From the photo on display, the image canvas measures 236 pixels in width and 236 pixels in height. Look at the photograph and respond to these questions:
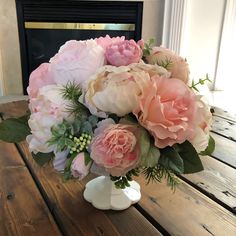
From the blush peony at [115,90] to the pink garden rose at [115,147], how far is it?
3 centimetres

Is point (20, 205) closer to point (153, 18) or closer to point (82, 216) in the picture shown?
point (82, 216)

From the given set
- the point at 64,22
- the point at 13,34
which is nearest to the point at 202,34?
the point at 64,22

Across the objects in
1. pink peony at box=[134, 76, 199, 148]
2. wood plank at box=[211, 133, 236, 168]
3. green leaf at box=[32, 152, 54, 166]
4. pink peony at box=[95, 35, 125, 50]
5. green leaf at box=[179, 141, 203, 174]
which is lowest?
wood plank at box=[211, 133, 236, 168]

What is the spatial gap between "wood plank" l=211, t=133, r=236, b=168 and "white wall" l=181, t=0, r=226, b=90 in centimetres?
192

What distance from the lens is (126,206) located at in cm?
69

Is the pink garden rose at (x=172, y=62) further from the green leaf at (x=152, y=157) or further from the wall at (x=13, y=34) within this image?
the wall at (x=13, y=34)

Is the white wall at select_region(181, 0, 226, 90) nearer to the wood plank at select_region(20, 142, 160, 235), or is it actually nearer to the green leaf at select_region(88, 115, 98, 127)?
the wood plank at select_region(20, 142, 160, 235)

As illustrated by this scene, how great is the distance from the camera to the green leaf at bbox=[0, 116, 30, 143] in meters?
0.67

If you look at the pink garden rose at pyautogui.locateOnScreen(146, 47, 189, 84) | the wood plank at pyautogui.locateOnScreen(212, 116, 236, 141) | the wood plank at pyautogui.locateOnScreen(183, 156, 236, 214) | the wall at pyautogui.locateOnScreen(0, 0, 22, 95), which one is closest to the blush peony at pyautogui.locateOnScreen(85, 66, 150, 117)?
the pink garden rose at pyautogui.locateOnScreen(146, 47, 189, 84)

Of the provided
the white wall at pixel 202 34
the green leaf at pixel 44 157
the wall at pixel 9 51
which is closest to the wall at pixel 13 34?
the wall at pixel 9 51

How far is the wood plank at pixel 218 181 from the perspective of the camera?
2.44ft

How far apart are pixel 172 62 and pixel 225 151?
0.47 metres

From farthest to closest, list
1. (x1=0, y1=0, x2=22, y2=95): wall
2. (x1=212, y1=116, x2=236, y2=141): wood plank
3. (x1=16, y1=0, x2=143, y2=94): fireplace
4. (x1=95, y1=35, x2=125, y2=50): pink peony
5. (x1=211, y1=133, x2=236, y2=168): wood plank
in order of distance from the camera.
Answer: (x1=16, y1=0, x2=143, y2=94): fireplace
(x1=0, y1=0, x2=22, y2=95): wall
(x1=212, y1=116, x2=236, y2=141): wood plank
(x1=211, y1=133, x2=236, y2=168): wood plank
(x1=95, y1=35, x2=125, y2=50): pink peony

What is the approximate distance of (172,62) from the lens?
2.07 ft
